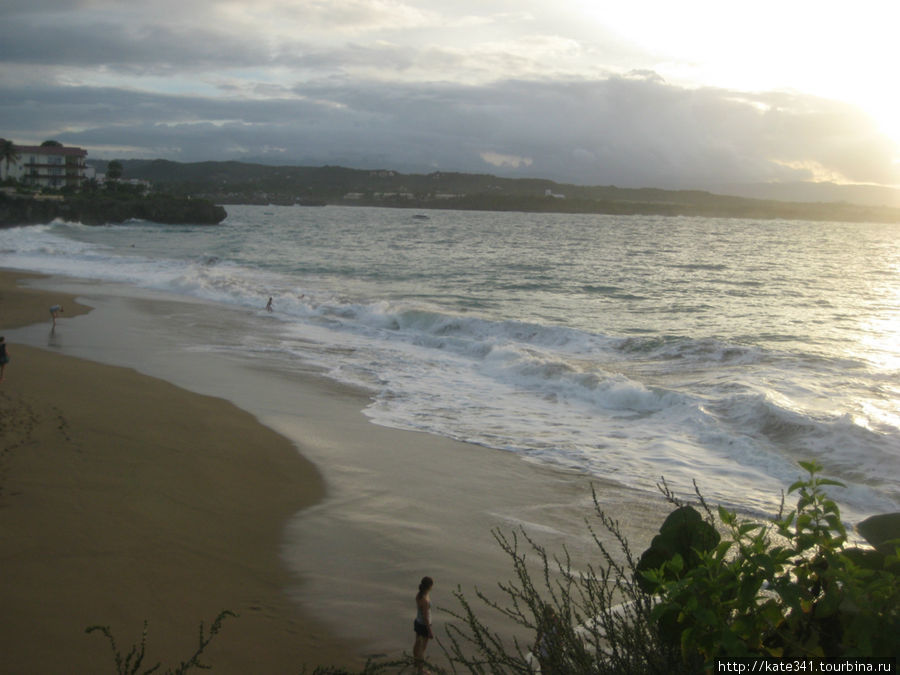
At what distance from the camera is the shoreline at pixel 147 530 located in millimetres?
5465

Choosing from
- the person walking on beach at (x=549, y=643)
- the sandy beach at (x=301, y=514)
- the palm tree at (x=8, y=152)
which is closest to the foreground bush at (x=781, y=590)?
the person walking on beach at (x=549, y=643)

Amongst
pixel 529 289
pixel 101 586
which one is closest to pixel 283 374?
pixel 101 586

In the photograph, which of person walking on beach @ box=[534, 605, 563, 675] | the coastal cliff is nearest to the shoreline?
person walking on beach @ box=[534, 605, 563, 675]

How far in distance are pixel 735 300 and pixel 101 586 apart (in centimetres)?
3064

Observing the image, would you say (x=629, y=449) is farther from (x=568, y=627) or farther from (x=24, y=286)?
(x=24, y=286)

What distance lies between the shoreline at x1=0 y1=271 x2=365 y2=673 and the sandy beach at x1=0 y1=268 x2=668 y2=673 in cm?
3

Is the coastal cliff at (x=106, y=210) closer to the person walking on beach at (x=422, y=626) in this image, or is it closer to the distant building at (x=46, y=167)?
the distant building at (x=46, y=167)

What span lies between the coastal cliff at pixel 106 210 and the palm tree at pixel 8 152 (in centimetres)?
2254

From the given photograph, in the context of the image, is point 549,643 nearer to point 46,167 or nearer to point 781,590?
point 781,590

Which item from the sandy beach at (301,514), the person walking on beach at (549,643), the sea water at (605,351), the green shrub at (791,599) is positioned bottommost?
the sandy beach at (301,514)

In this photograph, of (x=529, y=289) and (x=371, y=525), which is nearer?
(x=371, y=525)

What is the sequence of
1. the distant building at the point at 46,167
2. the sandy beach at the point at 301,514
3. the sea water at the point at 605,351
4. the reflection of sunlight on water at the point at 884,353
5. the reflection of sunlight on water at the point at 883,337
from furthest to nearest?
the distant building at the point at 46,167
the reflection of sunlight on water at the point at 883,337
the reflection of sunlight on water at the point at 884,353
the sea water at the point at 605,351
the sandy beach at the point at 301,514

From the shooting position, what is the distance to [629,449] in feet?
37.7

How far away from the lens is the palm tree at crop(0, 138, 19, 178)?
10494cm
